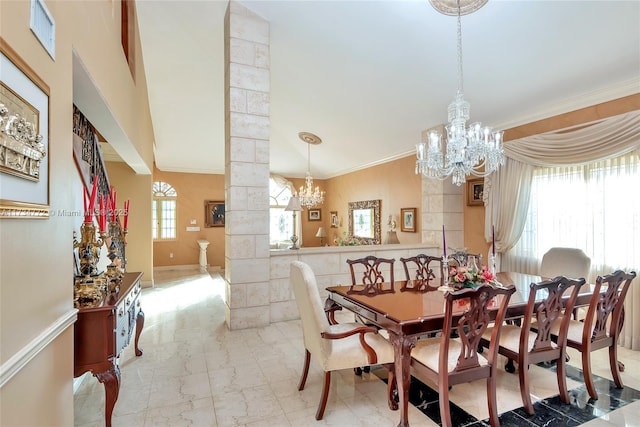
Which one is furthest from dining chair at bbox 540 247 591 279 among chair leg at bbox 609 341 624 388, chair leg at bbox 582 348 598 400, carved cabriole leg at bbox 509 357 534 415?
carved cabriole leg at bbox 509 357 534 415

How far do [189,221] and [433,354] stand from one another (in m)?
7.99

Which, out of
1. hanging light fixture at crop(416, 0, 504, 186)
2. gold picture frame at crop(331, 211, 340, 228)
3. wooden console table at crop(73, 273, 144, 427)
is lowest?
wooden console table at crop(73, 273, 144, 427)

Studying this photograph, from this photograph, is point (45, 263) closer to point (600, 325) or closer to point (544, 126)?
point (600, 325)

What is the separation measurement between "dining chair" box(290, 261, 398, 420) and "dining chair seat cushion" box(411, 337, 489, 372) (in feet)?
0.63

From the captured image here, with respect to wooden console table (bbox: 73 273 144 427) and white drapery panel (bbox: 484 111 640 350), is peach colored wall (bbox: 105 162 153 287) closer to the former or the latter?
wooden console table (bbox: 73 273 144 427)

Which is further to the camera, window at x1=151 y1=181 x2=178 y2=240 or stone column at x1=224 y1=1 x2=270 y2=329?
window at x1=151 y1=181 x2=178 y2=240

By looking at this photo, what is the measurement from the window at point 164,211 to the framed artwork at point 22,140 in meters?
7.71

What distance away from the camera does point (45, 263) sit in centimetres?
147

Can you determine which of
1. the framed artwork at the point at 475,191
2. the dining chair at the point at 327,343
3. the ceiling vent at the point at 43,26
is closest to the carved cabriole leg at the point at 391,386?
the dining chair at the point at 327,343

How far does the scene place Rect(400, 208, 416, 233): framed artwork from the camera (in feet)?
19.9

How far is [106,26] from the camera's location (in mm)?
2949

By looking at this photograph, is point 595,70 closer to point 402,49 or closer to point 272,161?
point 402,49

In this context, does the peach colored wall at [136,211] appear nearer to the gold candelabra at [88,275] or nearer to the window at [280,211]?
the window at [280,211]

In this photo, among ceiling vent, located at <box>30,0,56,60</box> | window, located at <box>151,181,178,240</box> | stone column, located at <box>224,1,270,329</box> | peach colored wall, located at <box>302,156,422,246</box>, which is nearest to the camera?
ceiling vent, located at <box>30,0,56,60</box>
